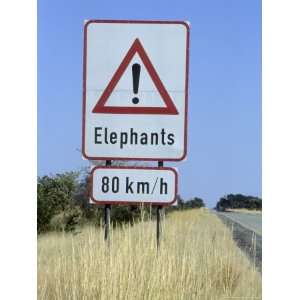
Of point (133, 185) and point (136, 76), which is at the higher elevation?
point (136, 76)

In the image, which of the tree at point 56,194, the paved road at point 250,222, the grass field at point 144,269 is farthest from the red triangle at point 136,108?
the tree at point 56,194

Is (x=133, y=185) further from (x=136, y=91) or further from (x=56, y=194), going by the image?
(x=56, y=194)

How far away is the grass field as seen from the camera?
20.7 feet

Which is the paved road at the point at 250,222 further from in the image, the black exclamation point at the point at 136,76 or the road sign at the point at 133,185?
the black exclamation point at the point at 136,76

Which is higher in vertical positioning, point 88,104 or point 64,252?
point 88,104

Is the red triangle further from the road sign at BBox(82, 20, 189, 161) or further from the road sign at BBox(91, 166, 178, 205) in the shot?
the road sign at BBox(91, 166, 178, 205)

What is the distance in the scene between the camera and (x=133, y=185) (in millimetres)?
6582

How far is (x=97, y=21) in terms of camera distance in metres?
6.75

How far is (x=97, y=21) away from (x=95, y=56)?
1.12 ft

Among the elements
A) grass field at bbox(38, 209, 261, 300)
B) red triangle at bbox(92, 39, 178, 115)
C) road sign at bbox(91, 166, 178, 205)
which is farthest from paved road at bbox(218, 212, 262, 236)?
red triangle at bbox(92, 39, 178, 115)

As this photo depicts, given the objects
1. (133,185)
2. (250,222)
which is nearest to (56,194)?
(250,222)

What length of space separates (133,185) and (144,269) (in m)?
0.80

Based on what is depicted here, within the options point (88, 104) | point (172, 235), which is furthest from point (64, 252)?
point (88, 104)
